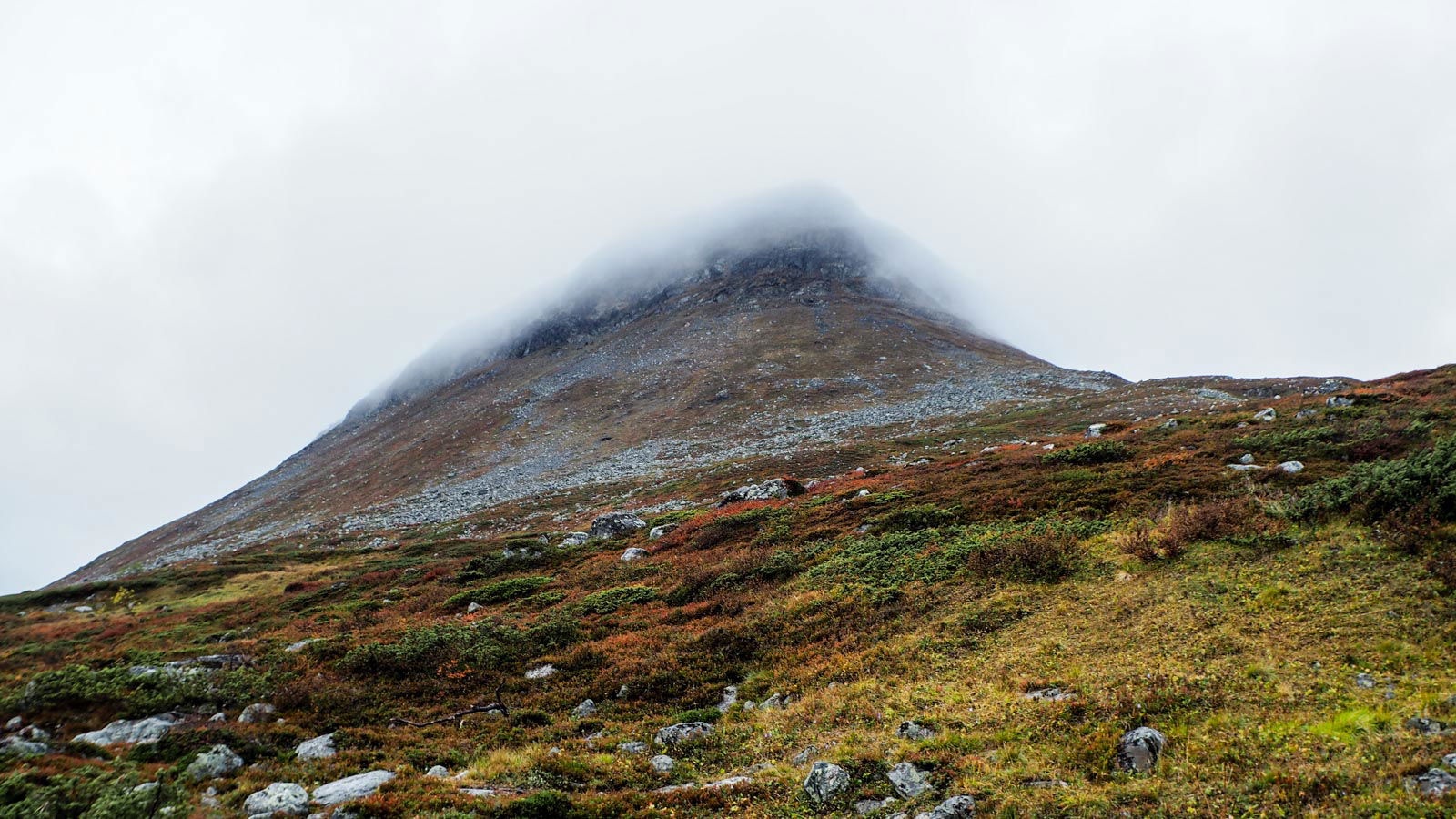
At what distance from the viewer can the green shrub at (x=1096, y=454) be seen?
80.9 feet

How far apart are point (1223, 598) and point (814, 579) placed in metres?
10.2

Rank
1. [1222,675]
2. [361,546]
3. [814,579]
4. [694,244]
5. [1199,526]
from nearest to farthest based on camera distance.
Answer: [1222,675] → [1199,526] → [814,579] → [361,546] → [694,244]

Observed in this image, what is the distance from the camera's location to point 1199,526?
14.2 metres

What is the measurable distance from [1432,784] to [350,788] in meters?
14.9

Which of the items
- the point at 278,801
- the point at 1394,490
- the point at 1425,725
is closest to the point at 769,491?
the point at 1394,490

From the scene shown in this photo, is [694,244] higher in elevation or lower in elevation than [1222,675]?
higher

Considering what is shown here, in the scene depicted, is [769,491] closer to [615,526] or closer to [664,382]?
[615,526]

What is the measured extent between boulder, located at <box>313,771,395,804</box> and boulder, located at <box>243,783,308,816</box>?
253mm

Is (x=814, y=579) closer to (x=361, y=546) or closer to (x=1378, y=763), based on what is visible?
(x=1378, y=763)

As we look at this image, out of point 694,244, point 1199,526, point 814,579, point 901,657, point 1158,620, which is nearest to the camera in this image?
point 1158,620

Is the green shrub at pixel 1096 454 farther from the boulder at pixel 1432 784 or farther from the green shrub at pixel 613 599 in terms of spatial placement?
the boulder at pixel 1432 784

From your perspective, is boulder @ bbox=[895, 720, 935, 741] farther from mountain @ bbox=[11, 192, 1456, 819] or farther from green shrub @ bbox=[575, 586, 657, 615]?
green shrub @ bbox=[575, 586, 657, 615]

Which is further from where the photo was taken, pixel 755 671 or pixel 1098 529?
pixel 1098 529

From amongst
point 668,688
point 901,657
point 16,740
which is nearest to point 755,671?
point 668,688
